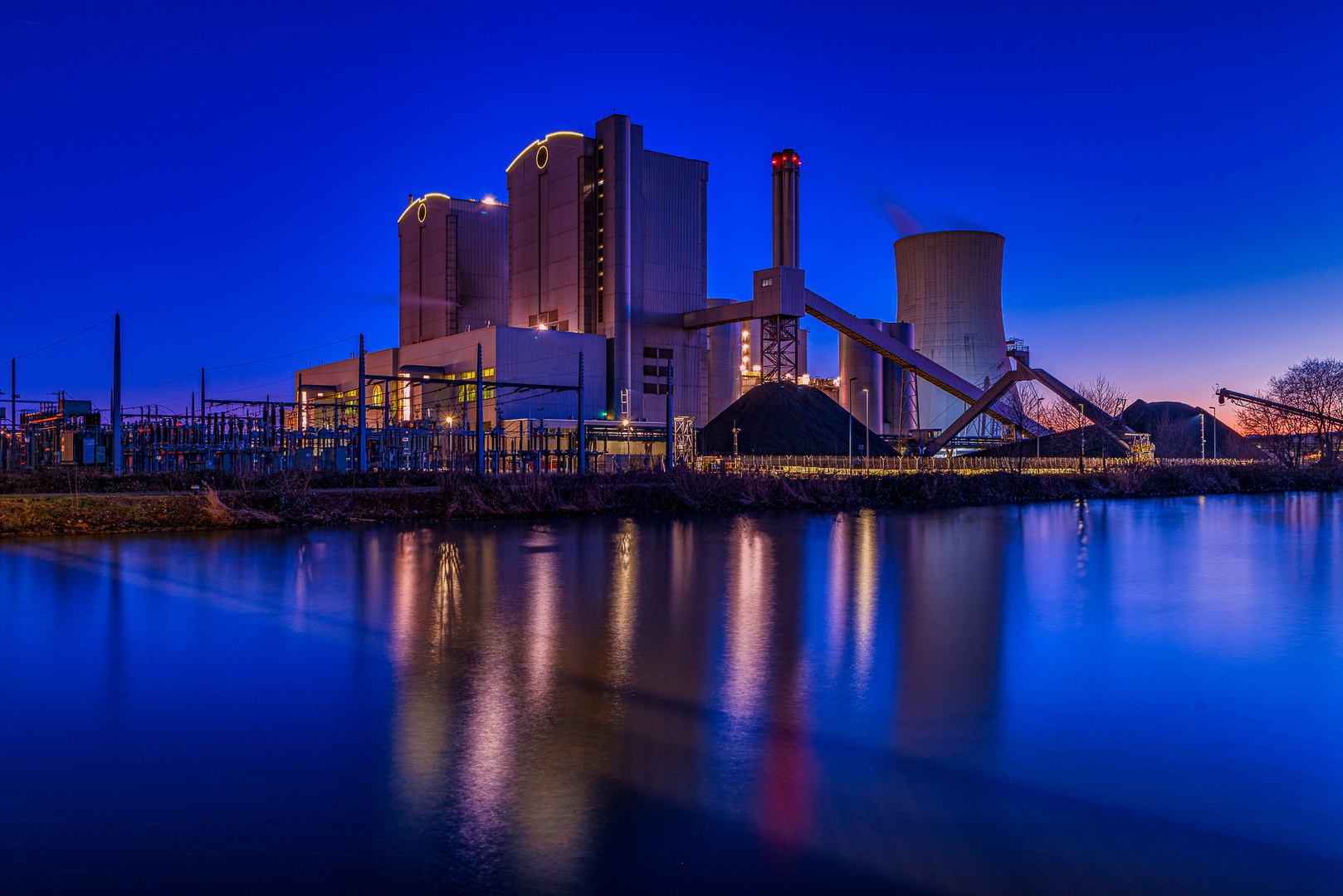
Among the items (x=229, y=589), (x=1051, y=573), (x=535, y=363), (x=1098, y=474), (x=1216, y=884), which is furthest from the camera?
(x=535, y=363)

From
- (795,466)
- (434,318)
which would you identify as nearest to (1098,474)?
(795,466)

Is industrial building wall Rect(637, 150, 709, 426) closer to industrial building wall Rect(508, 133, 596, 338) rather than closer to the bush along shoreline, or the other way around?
industrial building wall Rect(508, 133, 596, 338)

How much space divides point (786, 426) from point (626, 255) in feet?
50.1

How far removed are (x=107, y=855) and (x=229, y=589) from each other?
295 inches

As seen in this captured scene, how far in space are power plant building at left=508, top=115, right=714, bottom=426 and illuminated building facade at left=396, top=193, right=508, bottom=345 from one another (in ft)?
40.8

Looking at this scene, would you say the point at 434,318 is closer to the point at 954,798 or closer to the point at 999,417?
the point at 999,417

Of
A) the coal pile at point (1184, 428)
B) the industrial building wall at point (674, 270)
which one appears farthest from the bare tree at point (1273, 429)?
the industrial building wall at point (674, 270)

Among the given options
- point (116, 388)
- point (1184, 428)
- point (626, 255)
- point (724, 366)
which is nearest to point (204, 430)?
point (116, 388)

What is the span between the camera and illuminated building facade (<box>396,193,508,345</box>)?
73688 mm

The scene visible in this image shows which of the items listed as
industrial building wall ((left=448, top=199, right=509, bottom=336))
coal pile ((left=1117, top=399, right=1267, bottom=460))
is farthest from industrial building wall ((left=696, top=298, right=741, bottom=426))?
coal pile ((left=1117, top=399, right=1267, bottom=460))

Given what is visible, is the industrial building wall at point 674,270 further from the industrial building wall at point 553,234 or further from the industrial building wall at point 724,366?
the industrial building wall at point 724,366

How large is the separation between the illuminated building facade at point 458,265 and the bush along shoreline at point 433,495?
1950 inches

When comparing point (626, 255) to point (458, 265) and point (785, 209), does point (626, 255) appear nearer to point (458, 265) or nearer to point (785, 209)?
point (785, 209)

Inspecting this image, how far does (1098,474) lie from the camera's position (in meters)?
36.8
